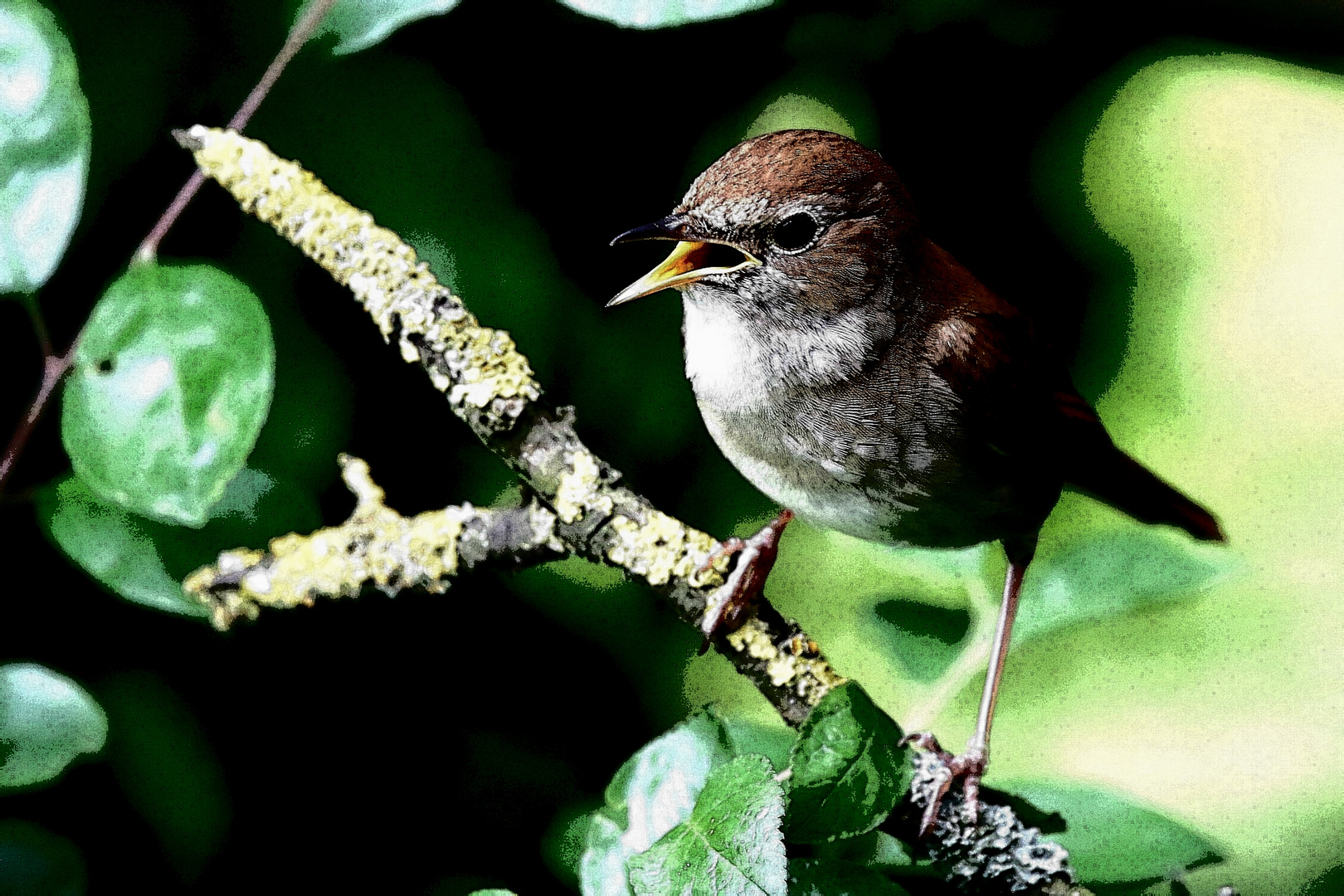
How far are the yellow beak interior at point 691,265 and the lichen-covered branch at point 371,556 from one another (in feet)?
0.65

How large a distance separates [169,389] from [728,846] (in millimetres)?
478

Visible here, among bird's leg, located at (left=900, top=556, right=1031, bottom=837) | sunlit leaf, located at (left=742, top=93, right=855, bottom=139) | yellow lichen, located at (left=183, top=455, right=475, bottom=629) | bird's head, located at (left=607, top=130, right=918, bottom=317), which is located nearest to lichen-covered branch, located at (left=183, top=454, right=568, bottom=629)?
yellow lichen, located at (left=183, top=455, right=475, bottom=629)

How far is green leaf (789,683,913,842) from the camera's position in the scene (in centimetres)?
67

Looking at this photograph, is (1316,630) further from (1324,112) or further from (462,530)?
(462,530)

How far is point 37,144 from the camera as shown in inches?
30.9

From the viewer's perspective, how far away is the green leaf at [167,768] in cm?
96

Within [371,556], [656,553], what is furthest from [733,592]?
[371,556]

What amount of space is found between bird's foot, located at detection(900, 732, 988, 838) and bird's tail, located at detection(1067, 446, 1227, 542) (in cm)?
26

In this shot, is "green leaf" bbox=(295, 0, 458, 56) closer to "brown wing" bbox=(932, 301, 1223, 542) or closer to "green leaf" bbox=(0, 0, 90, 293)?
"green leaf" bbox=(0, 0, 90, 293)

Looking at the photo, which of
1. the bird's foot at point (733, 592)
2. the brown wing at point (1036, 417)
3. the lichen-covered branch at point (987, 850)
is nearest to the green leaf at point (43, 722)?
the bird's foot at point (733, 592)

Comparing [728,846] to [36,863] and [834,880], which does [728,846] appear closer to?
[834,880]

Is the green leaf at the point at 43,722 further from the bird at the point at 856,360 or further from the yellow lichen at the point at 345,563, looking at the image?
the bird at the point at 856,360

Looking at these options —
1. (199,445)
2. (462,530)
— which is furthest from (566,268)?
(199,445)

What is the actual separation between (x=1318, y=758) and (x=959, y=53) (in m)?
0.77
